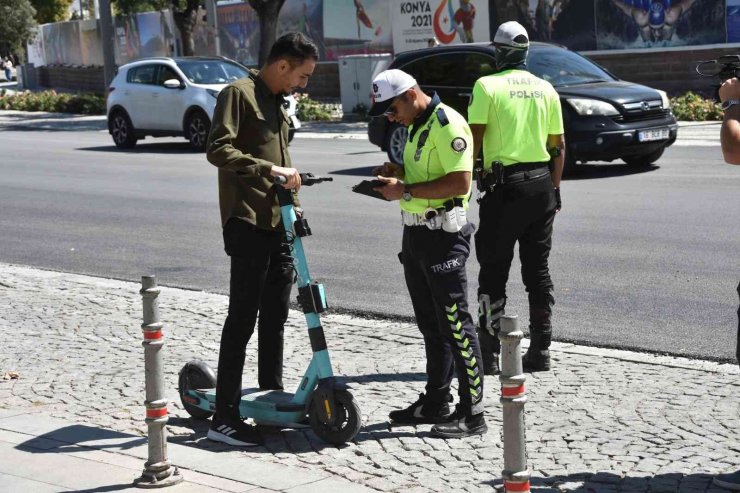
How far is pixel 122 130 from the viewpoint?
2392 centimetres

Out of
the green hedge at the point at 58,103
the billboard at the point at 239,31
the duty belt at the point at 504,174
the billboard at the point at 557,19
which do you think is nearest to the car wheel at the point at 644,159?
the duty belt at the point at 504,174

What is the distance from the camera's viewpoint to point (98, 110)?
120 feet

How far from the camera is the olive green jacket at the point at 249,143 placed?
5.57 metres

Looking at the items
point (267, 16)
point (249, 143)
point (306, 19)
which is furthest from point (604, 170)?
point (306, 19)

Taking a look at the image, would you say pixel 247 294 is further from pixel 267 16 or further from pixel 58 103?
pixel 58 103

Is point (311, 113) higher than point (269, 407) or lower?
higher

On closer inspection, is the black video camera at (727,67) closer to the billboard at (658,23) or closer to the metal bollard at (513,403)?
the metal bollard at (513,403)

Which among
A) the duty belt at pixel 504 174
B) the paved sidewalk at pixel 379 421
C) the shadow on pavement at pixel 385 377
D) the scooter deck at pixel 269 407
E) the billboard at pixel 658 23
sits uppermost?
the billboard at pixel 658 23

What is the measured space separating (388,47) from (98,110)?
29.3 feet

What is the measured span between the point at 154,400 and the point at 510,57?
9.38ft

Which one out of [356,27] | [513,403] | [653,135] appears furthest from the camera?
[356,27]

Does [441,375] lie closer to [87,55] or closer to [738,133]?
[738,133]

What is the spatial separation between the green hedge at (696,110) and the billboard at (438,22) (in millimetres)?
8500

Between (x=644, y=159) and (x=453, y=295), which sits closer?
(x=453, y=295)
